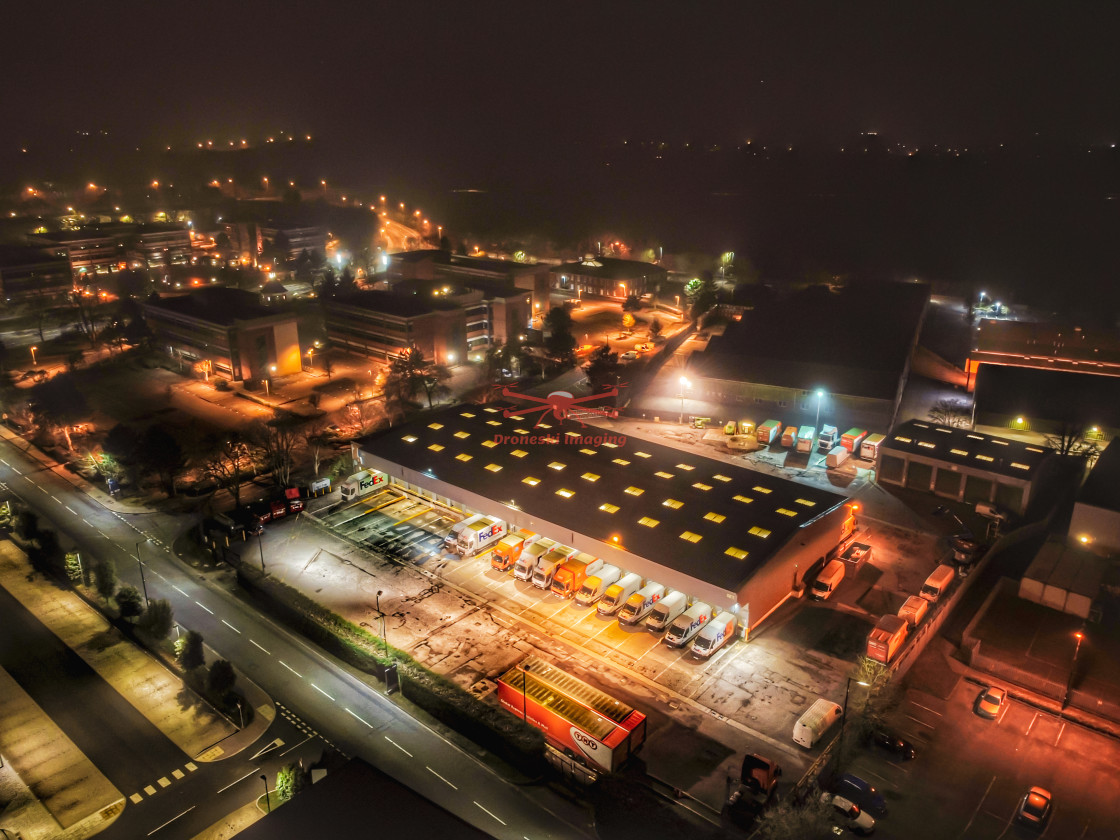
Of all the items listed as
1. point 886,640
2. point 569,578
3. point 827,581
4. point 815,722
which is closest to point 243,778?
point 569,578

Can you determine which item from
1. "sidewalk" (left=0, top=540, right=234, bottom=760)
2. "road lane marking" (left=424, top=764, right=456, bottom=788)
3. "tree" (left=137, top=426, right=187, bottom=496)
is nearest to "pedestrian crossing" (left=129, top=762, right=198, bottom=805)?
"sidewalk" (left=0, top=540, right=234, bottom=760)

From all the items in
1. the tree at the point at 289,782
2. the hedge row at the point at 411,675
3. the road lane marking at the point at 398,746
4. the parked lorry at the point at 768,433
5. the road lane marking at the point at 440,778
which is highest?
the parked lorry at the point at 768,433

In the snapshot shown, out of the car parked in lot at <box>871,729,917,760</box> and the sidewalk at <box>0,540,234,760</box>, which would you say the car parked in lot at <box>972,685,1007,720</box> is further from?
the sidewalk at <box>0,540,234,760</box>

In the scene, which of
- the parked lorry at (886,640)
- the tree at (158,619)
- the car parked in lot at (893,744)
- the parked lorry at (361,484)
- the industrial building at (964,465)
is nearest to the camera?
the car parked in lot at (893,744)

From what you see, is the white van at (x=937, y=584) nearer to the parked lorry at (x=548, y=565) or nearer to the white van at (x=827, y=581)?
the white van at (x=827, y=581)

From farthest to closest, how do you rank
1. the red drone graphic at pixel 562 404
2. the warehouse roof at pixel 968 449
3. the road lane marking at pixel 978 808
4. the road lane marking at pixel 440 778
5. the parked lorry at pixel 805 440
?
the red drone graphic at pixel 562 404 < the parked lorry at pixel 805 440 < the warehouse roof at pixel 968 449 < the road lane marking at pixel 440 778 < the road lane marking at pixel 978 808

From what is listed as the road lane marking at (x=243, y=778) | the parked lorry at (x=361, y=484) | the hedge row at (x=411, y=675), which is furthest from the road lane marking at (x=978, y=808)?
the parked lorry at (x=361, y=484)
